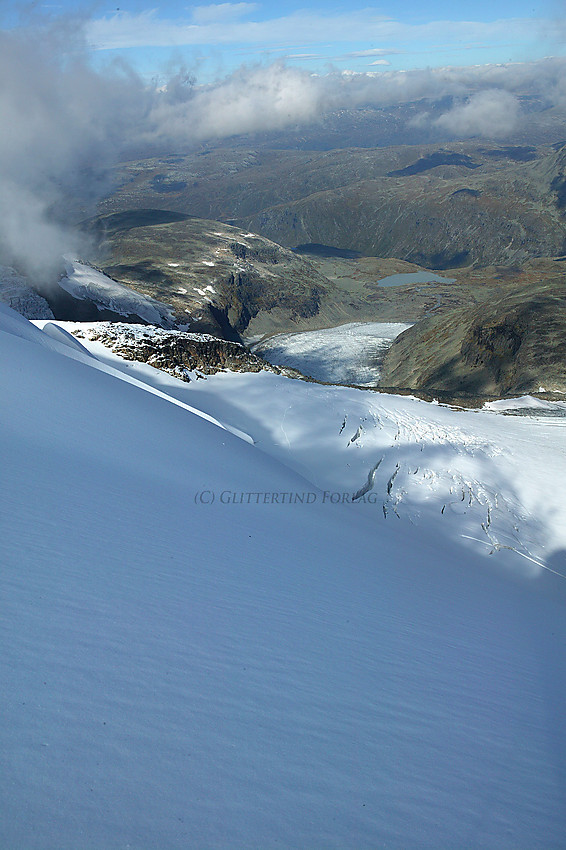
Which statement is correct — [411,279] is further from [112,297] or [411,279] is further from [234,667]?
[234,667]

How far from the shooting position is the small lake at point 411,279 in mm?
110125

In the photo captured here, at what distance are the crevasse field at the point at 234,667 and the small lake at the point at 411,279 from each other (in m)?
108

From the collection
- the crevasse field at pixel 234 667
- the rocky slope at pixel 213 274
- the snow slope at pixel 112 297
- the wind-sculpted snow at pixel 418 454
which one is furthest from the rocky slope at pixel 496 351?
the crevasse field at pixel 234 667

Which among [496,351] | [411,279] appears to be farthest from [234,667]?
[411,279]

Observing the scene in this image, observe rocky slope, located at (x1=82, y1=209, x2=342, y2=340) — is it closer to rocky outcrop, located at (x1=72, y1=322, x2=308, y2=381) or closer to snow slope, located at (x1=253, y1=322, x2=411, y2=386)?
snow slope, located at (x1=253, y1=322, x2=411, y2=386)

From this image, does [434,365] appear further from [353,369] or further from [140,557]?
[140,557]

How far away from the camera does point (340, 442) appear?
13859 millimetres

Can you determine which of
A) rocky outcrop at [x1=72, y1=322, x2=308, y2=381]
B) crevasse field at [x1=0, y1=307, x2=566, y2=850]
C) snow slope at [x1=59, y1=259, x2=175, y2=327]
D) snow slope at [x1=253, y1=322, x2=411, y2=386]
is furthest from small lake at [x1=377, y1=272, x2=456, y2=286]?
crevasse field at [x1=0, y1=307, x2=566, y2=850]

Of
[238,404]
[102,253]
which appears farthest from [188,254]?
[238,404]

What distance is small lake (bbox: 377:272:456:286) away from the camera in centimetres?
11012

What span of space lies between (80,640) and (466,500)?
34.7 feet

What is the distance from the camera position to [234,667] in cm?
319

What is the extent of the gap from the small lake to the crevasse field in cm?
10829

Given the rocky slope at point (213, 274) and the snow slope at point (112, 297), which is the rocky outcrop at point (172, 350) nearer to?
the snow slope at point (112, 297)
